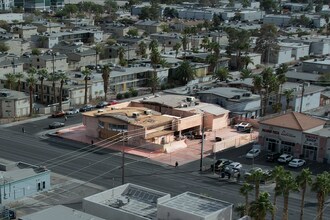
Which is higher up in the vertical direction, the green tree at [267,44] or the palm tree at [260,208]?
the green tree at [267,44]

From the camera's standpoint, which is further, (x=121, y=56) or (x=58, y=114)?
(x=121, y=56)

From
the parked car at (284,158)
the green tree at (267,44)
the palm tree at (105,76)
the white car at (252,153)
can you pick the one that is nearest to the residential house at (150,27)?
the green tree at (267,44)

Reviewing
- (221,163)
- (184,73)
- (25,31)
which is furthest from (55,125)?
(25,31)

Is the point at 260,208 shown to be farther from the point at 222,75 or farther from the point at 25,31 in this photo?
the point at 25,31

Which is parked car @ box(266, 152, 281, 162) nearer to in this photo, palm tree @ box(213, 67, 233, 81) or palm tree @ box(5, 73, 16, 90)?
palm tree @ box(213, 67, 233, 81)

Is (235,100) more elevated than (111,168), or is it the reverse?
(235,100)

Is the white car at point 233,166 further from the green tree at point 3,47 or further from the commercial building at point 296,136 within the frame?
the green tree at point 3,47
